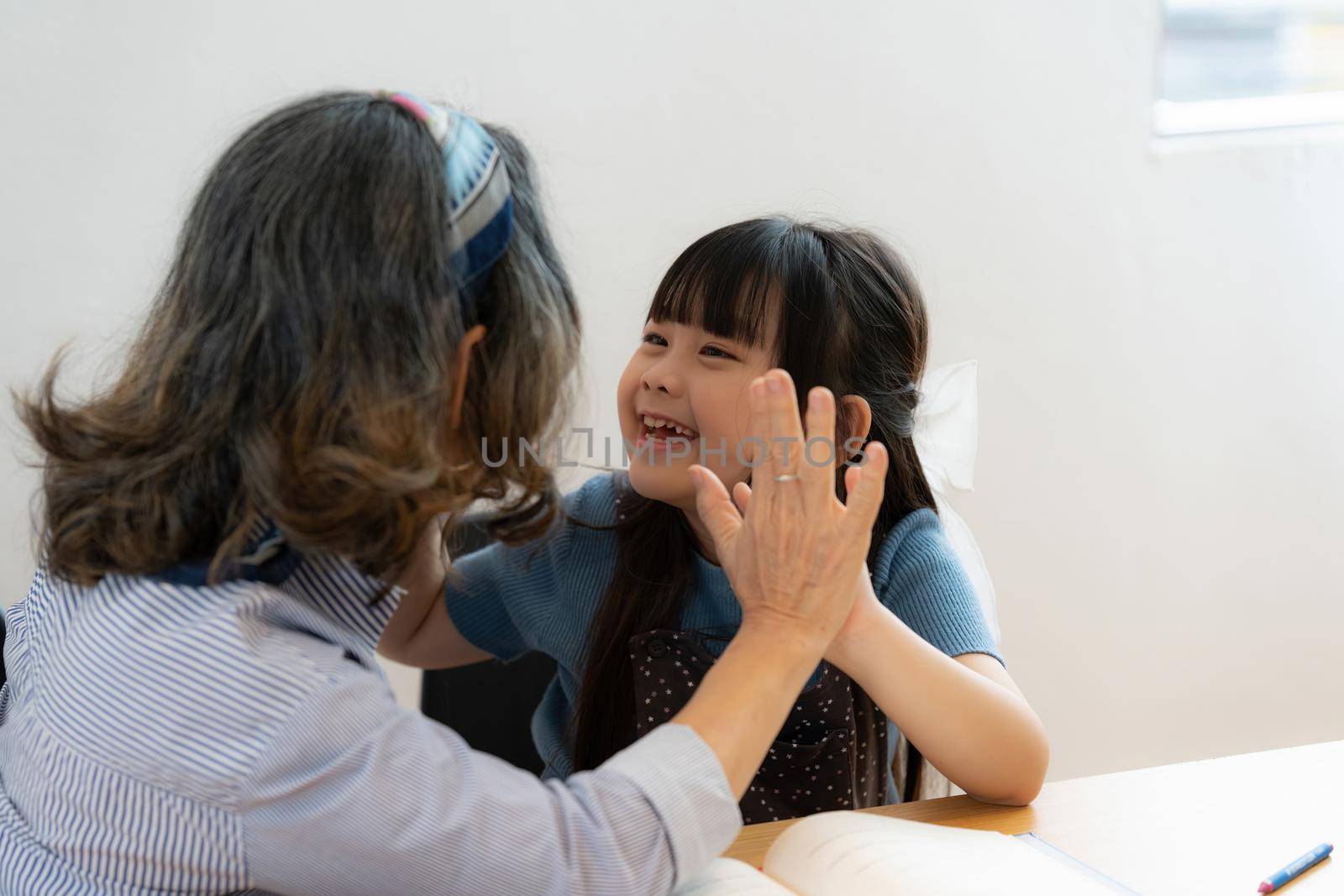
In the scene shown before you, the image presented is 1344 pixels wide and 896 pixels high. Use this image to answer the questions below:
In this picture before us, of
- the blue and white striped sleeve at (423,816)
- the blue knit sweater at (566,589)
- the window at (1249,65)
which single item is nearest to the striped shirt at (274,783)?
the blue and white striped sleeve at (423,816)

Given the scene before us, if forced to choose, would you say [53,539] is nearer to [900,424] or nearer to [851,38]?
[900,424]

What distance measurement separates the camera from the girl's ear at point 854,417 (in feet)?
3.76

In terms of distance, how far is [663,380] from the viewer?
112 cm

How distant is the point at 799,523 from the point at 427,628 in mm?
554

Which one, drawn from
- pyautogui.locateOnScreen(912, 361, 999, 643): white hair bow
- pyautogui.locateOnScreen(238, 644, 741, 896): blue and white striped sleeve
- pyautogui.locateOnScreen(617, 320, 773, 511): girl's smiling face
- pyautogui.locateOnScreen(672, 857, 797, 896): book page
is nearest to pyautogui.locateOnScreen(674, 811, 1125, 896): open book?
pyautogui.locateOnScreen(672, 857, 797, 896): book page

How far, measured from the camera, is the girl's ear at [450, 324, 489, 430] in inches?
27.8

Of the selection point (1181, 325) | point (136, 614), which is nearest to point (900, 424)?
point (136, 614)

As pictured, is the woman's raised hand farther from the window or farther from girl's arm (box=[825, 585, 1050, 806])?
the window

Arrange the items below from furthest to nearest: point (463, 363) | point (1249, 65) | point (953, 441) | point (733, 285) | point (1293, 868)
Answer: point (1249, 65)
point (953, 441)
point (733, 285)
point (1293, 868)
point (463, 363)

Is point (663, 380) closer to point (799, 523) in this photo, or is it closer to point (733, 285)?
point (733, 285)

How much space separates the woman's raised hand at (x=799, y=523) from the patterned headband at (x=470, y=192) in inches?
7.9

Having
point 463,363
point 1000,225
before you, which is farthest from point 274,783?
point 1000,225

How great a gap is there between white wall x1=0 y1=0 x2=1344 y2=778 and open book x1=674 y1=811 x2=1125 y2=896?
1133 mm

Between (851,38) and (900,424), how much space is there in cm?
99
